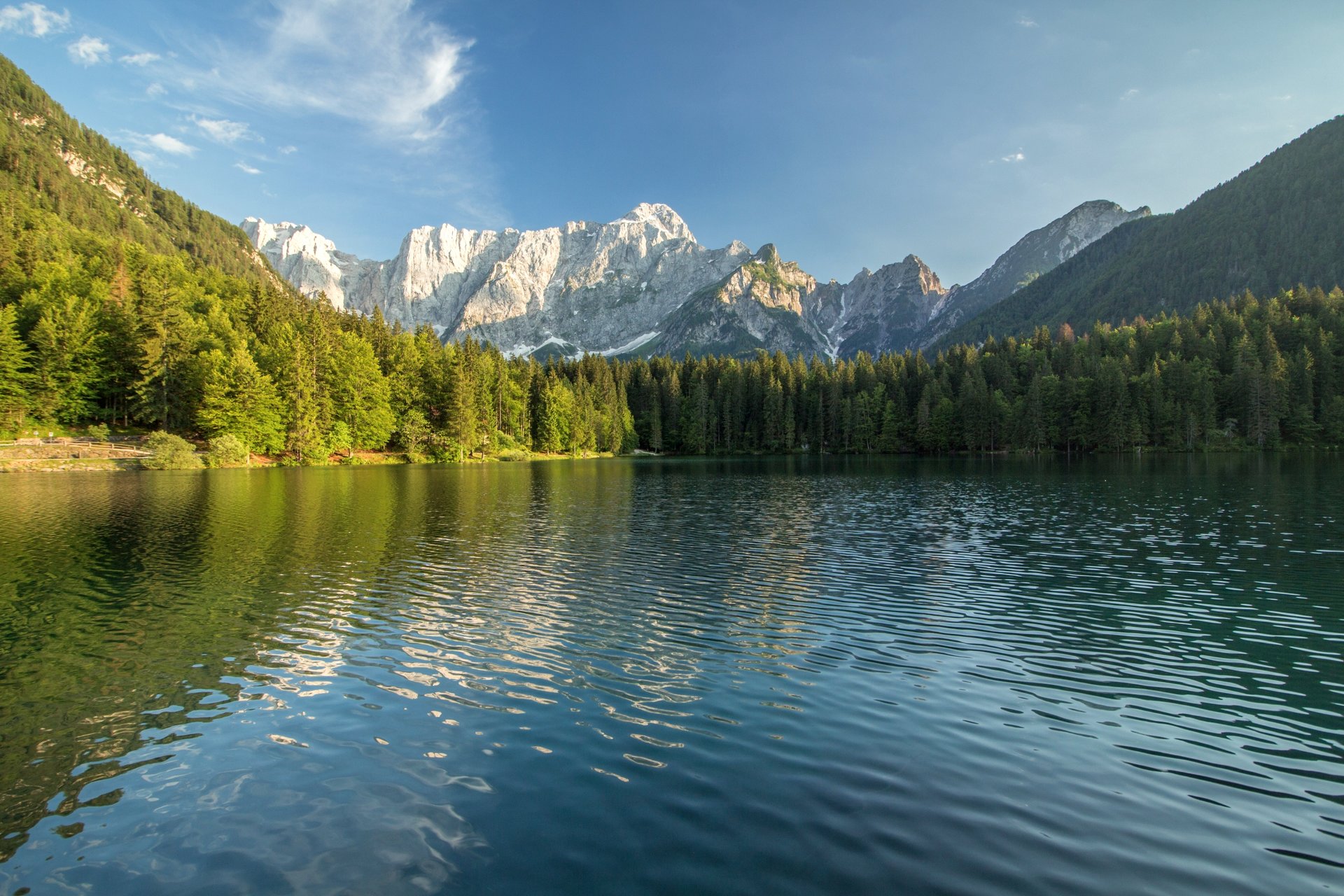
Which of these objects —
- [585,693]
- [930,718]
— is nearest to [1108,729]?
[930,718]

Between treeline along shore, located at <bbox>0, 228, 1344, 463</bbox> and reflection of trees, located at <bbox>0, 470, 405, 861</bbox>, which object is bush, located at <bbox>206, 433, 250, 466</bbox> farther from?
reflection of trees, located at <bbox>0, 470, 405, 861</bbox>

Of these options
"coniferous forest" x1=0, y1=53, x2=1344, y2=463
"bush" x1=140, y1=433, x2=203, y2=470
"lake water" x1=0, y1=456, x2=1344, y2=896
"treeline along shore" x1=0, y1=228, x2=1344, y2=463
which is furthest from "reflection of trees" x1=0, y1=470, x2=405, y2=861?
"coniferous forest" x1=0, y1=53, x2=1344, y2=463

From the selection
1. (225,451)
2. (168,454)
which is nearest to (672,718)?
(168,454)

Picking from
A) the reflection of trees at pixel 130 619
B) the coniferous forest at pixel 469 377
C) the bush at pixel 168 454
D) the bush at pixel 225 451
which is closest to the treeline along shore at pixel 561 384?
the coniferous forest at pixel 469 377

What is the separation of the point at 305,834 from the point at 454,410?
120 metres

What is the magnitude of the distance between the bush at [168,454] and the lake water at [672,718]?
61216 millimetres

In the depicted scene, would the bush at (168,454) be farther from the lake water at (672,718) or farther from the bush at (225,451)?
the lake water at (672,718)

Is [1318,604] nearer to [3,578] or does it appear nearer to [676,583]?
[676,583]

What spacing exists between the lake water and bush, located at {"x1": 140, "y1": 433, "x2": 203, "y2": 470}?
61216mm

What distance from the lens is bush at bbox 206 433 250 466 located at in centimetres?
8512

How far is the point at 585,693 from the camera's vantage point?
12688 millimetres

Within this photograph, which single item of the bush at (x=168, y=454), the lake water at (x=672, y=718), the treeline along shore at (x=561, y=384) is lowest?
the lake water at (x=672, y=718)

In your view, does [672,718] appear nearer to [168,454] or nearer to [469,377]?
[168,454]

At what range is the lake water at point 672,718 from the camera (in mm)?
7246
